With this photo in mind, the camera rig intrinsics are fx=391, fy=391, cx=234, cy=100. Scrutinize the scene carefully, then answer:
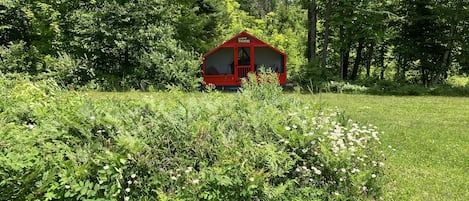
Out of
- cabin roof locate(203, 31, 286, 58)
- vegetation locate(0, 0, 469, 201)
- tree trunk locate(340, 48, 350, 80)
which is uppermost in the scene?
cabin roof locate(203, 31, 286, 58)

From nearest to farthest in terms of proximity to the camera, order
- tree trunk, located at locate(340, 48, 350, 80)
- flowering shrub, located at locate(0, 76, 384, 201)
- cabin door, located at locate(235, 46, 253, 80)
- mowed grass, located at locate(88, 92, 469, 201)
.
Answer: flowering shrub, located at locate(0, 76, 384, 201) → mowed grass, located at locate(88, 92, 469, 201) → cabin door, located at locate(235, 46, 253, 80) → tree trunk, located at locate(340, 48, 350, 80)

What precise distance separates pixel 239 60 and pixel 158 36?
135 inches

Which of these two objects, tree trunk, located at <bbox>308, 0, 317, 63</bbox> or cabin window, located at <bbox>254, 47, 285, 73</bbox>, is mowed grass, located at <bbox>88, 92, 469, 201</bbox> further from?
tree trunk, located at <bbox>308, 0, 317, 63</bbox>

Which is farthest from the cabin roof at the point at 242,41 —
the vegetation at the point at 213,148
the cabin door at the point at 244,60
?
the vegetation at the point at 213,148

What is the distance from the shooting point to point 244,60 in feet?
53.4

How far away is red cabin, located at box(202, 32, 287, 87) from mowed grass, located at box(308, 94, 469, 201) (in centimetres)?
543

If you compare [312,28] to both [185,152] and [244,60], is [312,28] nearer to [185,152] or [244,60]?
[244,60]

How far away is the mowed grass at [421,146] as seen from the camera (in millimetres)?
4180

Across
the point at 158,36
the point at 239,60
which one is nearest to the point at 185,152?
the point at 158,36

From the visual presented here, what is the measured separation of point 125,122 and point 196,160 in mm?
705

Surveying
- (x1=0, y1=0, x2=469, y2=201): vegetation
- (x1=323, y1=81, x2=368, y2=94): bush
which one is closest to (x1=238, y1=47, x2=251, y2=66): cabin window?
(x1=323, y1=81, x2=368, y2=94): bush

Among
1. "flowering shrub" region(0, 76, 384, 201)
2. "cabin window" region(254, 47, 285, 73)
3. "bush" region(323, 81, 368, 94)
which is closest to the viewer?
"flowering shrub" region(0, 76, 384, 201)

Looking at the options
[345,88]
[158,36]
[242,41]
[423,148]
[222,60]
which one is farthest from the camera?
[222,60]

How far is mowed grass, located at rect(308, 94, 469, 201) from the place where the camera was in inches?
165
